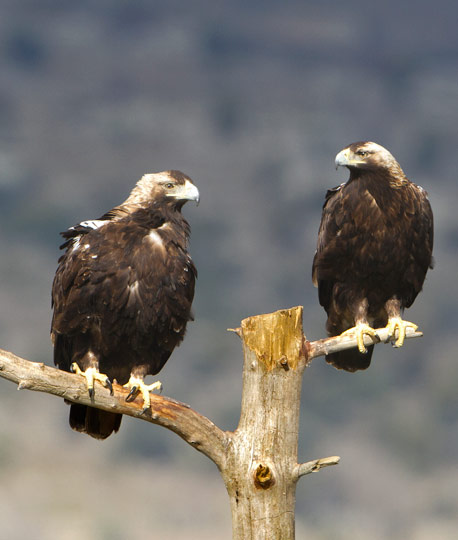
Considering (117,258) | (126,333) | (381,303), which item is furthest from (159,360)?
(381,303)

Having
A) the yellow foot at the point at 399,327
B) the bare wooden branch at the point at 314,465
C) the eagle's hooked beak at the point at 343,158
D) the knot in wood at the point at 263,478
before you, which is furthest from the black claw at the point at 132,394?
the eagle's hooked beak at the point at 343,158

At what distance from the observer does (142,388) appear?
5602 millimetres

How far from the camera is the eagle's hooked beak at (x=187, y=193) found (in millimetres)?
6250

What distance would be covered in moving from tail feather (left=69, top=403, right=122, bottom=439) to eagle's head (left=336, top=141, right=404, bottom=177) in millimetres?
2770

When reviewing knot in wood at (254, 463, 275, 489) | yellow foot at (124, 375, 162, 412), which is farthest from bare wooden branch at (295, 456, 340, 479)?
yellow foot at (124, 375, 162, 412)

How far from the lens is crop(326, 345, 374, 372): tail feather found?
7.27m

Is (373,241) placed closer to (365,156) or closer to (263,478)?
(365,156)

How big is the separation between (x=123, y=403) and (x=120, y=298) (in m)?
0.75

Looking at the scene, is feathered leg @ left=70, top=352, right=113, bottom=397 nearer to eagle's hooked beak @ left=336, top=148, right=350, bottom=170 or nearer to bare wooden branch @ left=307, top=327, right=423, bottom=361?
bare wooden branch @ left=307, top=327, right=423, bottom=361

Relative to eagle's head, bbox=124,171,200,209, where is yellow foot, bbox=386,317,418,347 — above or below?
below

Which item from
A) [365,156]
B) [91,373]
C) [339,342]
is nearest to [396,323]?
[339,342]

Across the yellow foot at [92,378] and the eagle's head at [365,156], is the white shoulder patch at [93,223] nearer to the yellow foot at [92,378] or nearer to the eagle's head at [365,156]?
the yellow foot at [92,378]

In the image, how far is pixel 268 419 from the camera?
5.25m

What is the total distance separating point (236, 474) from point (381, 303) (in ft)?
8.04
